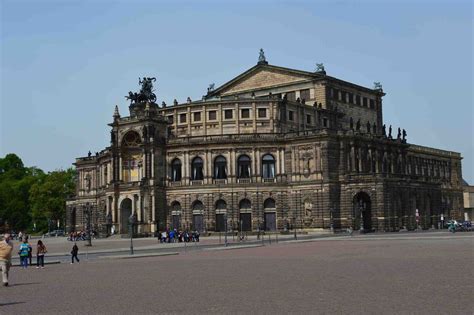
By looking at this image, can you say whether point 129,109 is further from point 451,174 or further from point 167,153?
point 451,174

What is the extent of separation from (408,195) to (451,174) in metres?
50.6

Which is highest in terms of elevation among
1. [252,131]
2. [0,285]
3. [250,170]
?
[252,131]

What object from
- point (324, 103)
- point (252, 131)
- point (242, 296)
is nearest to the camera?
point (242, 296)

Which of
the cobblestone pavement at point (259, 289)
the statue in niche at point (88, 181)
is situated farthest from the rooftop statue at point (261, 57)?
the cobblestone pavement at point (259, 289)

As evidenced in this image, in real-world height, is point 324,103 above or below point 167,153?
above

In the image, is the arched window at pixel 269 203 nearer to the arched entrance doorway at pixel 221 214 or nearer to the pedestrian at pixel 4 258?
the arched entrance doorway at pixel 221 214

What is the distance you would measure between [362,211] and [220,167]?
70.0 ft

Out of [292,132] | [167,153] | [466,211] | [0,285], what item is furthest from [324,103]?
[0,285]

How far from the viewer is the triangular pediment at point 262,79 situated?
10688 cm

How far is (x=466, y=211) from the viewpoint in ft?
501

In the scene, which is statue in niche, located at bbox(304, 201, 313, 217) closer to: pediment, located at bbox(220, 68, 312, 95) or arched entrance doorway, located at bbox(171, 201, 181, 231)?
arched entrance doorway, located at bbox(171, 201, 181, 231)

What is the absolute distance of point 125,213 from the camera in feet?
313

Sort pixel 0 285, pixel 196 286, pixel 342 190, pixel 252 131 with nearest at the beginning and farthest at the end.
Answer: pixel 196 286 → pixel 0 285 → pixel 342 190 → pixel 252 131

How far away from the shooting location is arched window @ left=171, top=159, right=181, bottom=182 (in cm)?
9575
